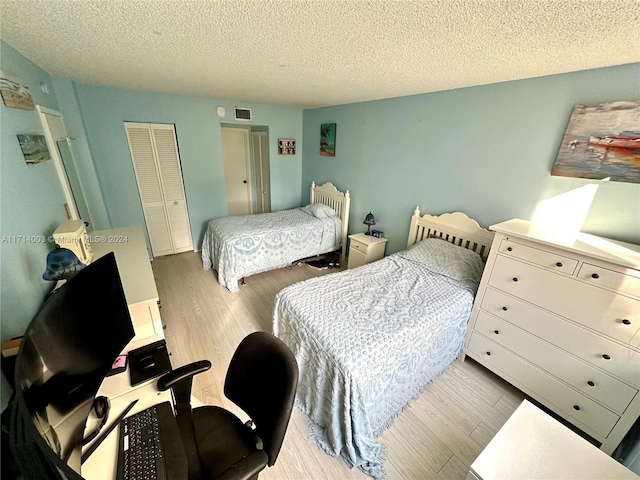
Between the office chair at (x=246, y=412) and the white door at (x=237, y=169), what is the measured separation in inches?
151

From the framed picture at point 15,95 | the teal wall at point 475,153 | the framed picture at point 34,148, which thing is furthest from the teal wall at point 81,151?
the teal wall at point 475,153

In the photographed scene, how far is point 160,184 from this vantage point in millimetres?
3568

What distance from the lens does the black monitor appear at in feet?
1.73

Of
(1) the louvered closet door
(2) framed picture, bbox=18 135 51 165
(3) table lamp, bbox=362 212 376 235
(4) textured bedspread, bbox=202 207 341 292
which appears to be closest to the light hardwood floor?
(4) textured bedspread, bbox=202 207 341 292

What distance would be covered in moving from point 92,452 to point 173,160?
3.52m

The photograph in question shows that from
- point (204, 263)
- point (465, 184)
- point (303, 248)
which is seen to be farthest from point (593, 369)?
point (204, 263)

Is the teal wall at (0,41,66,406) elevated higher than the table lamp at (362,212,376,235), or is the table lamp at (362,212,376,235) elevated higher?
the teal wall at (0,41,66,406)

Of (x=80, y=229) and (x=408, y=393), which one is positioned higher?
(x=80, y=229)

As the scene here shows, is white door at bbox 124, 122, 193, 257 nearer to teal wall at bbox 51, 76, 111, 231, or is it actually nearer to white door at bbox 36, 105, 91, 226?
teal wall at bbox 51, 76, 111, 231

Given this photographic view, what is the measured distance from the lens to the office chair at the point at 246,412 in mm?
973

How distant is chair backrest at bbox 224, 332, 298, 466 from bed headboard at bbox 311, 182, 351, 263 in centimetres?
278

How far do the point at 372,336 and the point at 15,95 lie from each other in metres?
2.61

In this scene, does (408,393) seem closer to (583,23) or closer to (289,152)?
(583,23)

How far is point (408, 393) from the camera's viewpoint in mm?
1737
